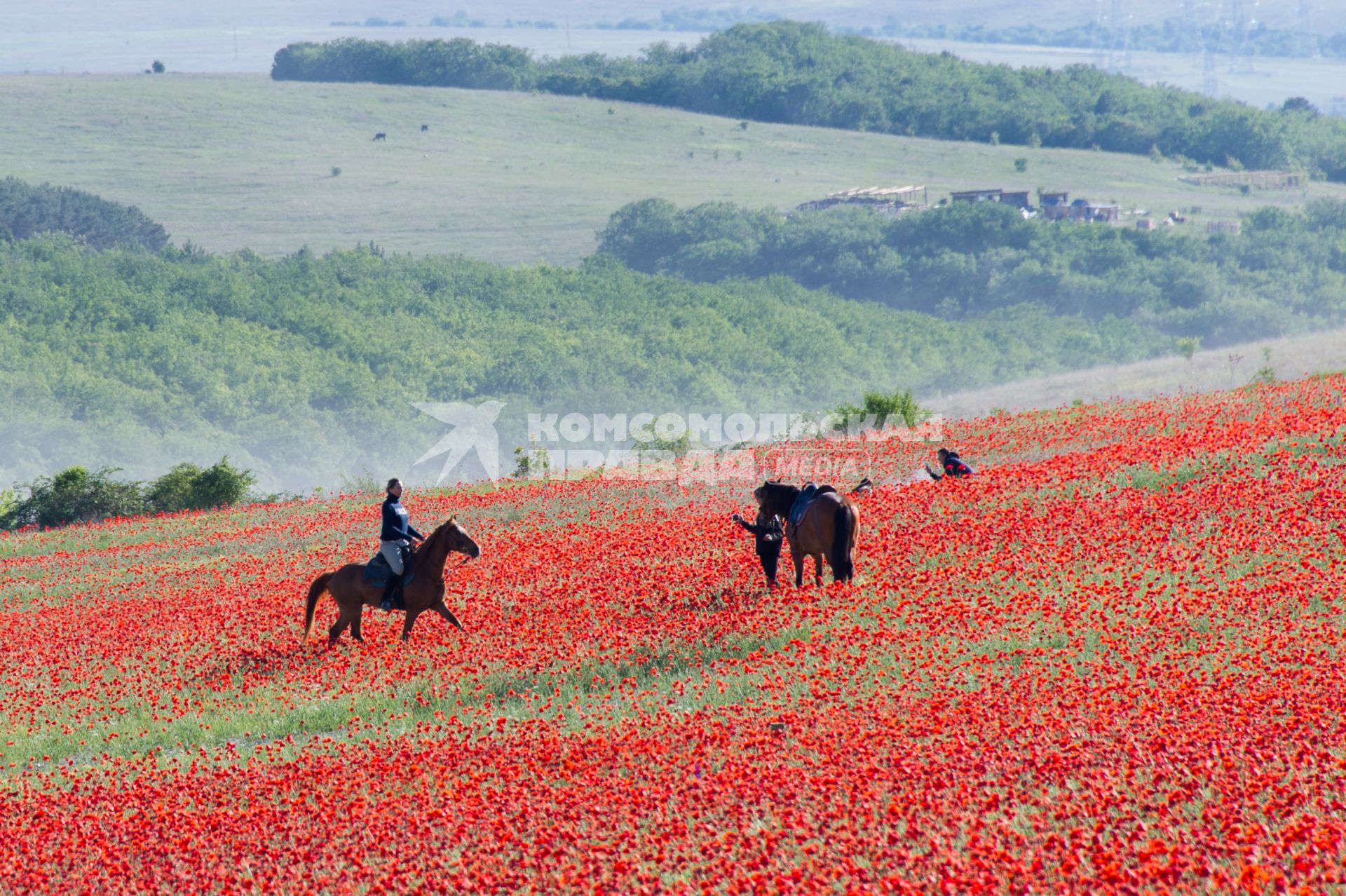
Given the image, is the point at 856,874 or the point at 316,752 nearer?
the point at 856,874

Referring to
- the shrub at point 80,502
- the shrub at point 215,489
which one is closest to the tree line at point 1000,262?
the shrub at point 215,489

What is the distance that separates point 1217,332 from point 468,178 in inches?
3521

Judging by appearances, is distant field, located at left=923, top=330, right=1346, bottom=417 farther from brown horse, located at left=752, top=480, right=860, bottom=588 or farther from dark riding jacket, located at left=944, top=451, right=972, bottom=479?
brown horse, located at left=752, top=480, right=860, bottom=588

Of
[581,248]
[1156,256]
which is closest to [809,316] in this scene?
[581,248]

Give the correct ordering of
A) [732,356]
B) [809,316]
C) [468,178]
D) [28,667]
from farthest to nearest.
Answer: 1. [468,178]
2. [809,316]
3. [732,356]
4. [28,667]

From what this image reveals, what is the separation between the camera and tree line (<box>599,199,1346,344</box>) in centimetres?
14088

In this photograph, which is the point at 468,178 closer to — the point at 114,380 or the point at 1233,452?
the point at 114,380

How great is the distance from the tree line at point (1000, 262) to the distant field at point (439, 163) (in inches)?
371

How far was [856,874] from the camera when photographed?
7793 mm

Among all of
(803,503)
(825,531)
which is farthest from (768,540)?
(825,531)

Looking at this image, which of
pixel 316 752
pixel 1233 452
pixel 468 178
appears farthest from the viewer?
pixel 468 178

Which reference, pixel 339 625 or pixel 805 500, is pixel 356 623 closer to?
pixel 339 625

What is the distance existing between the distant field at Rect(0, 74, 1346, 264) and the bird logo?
31960 millimetres

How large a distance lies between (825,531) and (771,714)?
5136 millimetres
